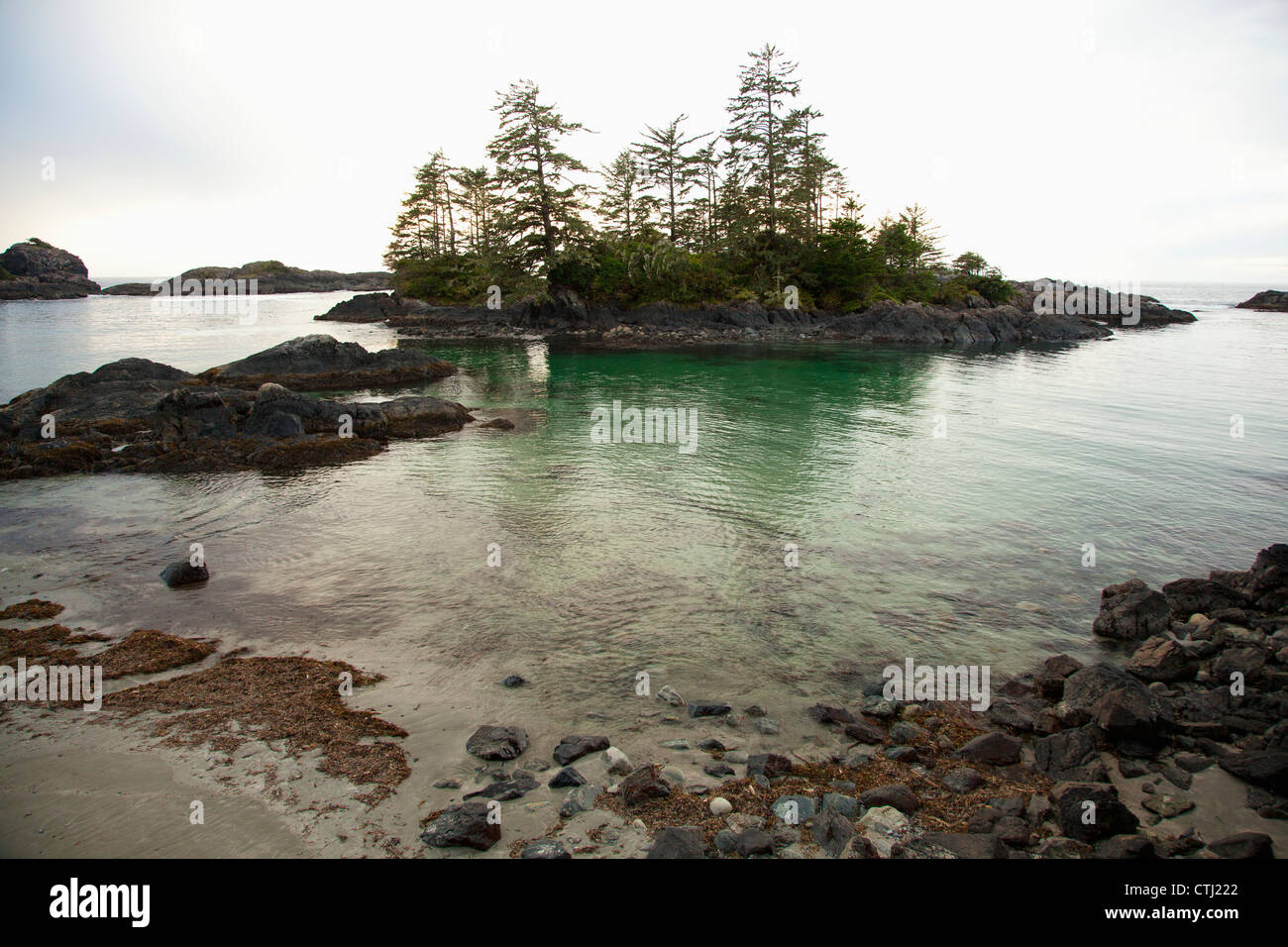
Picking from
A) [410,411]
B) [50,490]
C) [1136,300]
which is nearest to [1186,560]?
[410,411]

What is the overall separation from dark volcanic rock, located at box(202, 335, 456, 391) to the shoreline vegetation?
24825 millimetres

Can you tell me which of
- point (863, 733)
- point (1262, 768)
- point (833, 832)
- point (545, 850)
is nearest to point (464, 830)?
point (545, 850)

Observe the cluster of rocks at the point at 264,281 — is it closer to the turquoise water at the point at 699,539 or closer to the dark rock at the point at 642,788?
the turquoise water at the point at 699,539

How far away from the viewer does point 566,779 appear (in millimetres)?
6055

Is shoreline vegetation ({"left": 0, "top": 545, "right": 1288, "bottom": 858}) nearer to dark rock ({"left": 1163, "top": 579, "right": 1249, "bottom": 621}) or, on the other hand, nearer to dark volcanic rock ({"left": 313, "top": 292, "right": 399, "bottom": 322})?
dark rock ({"left": 1163, "top": 579, "right": 1249, "bottom": 621})

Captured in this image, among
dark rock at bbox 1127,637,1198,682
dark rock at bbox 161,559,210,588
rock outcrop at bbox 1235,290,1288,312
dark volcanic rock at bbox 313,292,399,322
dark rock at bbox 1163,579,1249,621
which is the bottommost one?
dark rock at bbox 1127,637,1198,682

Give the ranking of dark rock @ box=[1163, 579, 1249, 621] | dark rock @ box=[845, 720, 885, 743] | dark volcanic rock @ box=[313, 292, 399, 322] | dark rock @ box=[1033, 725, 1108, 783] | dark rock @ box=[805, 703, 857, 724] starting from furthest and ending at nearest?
dark volcanic rock @ box=[313, 292, 399, 322]
dark rock @ box=[1163, 579, 1249, 621]
dark rock @ box=[805, 703, 857, 724]
dark rock @ box=[845, 720, 885, 743]
dark rock @ box=[1033, 725, 1108, 783]

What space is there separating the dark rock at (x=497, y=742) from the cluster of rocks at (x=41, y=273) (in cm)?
15539

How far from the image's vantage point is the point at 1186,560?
11680 millimetres

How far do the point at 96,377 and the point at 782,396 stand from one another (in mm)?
27810

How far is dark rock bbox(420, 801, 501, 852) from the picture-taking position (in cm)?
513

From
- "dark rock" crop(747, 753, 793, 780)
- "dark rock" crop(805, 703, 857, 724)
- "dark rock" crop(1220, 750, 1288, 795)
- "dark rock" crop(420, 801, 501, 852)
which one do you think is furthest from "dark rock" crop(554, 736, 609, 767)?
"dark rock" crop(1220, 750, 1288, 795)

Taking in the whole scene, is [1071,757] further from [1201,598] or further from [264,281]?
[264,281]
